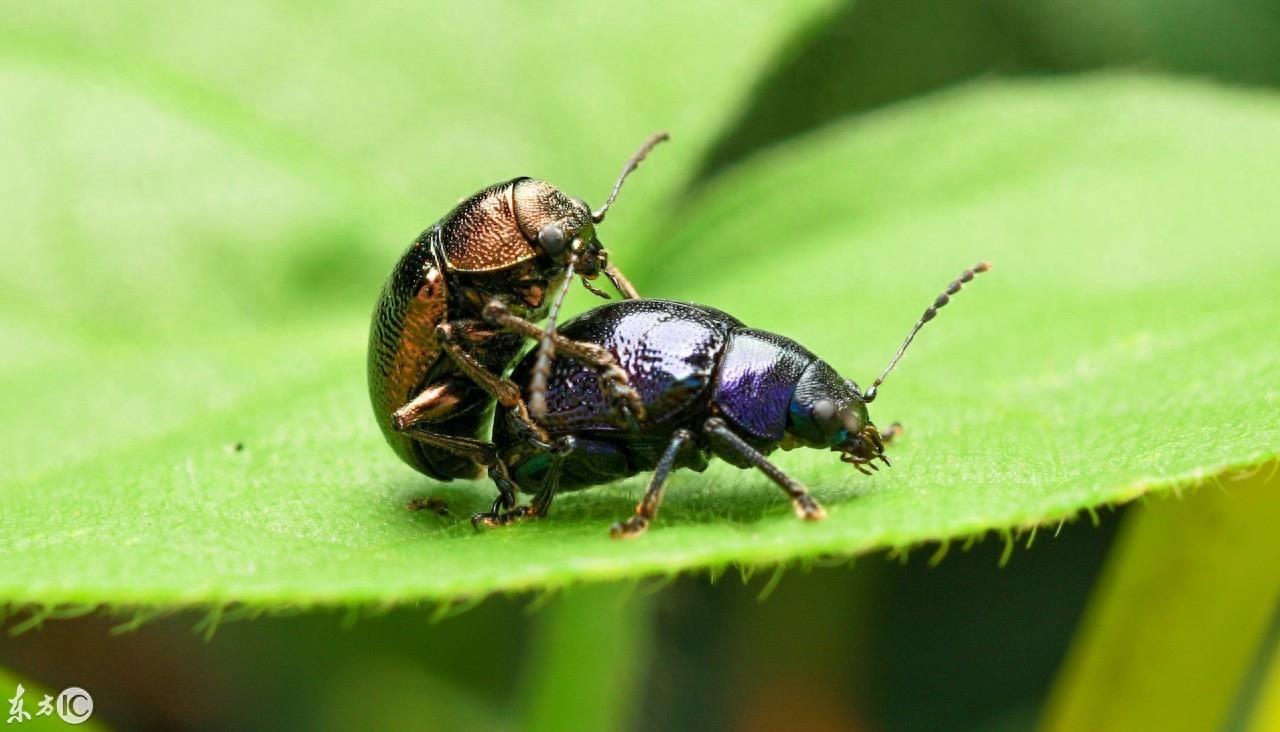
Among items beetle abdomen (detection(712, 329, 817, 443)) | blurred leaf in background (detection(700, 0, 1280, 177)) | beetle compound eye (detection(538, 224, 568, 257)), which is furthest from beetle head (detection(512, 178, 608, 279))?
blurred leaf in background (detection(700, 0, 1280, 177))

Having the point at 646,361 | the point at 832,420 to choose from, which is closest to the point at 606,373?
the point at 646,361

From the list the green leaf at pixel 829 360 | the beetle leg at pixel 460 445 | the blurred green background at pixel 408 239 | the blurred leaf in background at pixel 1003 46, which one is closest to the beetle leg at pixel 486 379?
the beetle leg at pixel 460 445

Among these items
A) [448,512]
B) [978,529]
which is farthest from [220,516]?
[978,529]

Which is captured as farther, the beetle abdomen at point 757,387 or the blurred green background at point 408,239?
the blurred green background at point 408,239

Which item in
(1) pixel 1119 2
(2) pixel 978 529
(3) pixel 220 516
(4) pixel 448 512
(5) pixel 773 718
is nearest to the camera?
(2) pixel 978 529

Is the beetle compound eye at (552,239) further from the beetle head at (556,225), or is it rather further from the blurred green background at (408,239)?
the blurred green background at (408,239)

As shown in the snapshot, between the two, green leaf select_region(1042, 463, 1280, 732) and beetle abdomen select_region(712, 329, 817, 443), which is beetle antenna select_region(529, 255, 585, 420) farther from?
green leaf select_region(1042, 463, 1280, 732)

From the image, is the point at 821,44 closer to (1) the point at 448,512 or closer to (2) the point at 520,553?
(1) the point at 448,512

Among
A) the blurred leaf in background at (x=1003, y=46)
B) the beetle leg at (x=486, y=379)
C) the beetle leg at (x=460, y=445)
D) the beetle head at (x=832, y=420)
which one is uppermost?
the blurred leaf in background at (x=1003, y=46)
